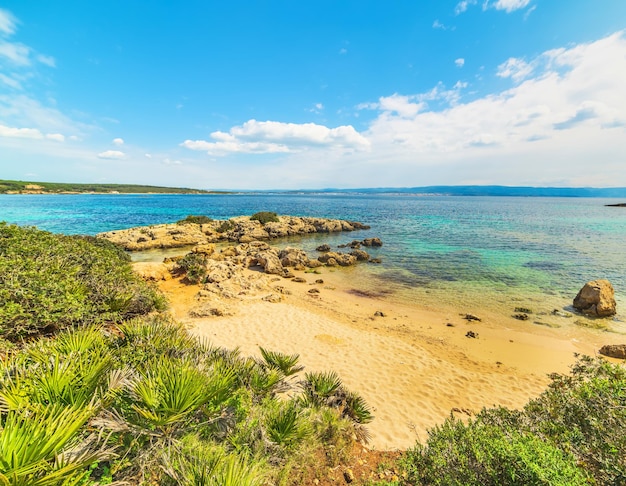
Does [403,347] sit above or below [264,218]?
below

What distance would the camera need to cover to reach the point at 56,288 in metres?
6.71

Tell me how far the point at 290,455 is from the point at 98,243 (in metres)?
20.0

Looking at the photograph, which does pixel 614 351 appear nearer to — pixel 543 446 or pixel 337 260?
pixel 543 446

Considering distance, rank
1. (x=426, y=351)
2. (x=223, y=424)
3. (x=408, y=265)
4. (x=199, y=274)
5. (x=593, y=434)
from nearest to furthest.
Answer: (x=593, y=434), (x=223, y=424), (x=426, y=351), (x=199, y=274), (x=408, y=265)

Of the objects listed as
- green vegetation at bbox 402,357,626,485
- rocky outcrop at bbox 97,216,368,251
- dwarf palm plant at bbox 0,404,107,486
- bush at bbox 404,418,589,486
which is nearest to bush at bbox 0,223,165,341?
dwarf palm plant at bbox 0,404,107,486

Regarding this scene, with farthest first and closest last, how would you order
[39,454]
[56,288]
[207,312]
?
[207,312] < [56,288] < [39,454]

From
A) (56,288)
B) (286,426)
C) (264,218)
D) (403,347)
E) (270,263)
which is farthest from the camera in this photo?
(264,218)

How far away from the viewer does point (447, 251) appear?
29172mm

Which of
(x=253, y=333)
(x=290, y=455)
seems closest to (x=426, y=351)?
(x=253, y=333)

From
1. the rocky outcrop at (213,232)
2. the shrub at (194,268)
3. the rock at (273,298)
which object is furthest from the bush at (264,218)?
the rock at (273,298)

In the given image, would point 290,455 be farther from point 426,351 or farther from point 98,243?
point 98,243

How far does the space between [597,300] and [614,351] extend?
15.8 feet

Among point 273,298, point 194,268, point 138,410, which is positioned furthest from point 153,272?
point 138,410

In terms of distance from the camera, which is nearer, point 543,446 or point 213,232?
point 543,446
